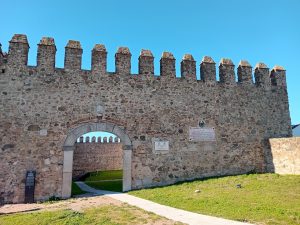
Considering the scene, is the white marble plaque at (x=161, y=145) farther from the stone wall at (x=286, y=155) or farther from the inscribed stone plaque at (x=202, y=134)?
the stone wall at (x=286, y=155)

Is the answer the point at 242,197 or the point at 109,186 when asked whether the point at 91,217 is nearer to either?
the point at 242,197

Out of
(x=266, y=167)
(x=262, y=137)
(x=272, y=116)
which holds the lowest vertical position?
(x=266, y=167)

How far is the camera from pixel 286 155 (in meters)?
11.3

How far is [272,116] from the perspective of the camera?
508 inches

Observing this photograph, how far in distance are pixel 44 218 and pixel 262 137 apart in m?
10.2

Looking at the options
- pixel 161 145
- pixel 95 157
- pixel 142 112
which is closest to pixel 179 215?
pixel 161 145

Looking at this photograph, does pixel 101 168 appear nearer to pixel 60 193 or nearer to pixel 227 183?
pixel 60 193

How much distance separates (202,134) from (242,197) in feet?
14.3

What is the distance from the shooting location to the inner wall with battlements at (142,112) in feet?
31.9

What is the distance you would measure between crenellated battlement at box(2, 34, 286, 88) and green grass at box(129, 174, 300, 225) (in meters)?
4.73

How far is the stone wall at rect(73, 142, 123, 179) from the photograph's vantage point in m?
21.2

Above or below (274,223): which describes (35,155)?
above

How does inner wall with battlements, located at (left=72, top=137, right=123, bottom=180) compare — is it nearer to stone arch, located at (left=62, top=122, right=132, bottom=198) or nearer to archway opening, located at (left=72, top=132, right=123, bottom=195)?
archway opening, located at (left=72, top=132, right=123, bottom=195)

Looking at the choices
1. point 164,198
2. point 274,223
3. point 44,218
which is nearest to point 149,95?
point 164,198
